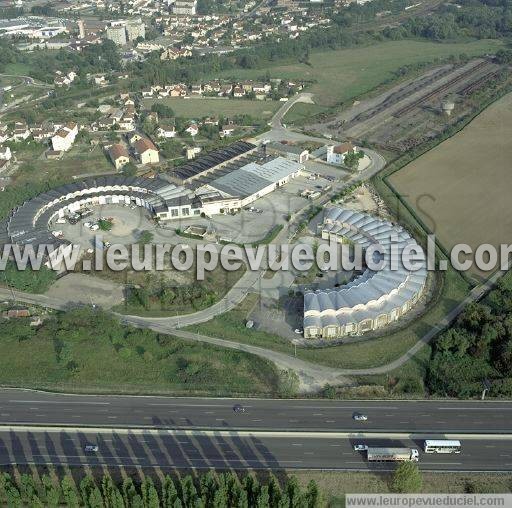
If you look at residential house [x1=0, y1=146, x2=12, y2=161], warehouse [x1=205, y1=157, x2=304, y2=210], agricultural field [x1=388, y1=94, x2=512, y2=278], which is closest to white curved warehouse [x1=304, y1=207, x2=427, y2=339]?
agricultural field [x1=388, y1=94, x2=512, y2=278]

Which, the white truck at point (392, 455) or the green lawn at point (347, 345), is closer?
the white truck at point (392, 455)

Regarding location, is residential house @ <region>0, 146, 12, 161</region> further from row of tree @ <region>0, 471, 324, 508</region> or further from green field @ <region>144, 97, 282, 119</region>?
row of tree @ <region>0, 471, 324, 508</region>

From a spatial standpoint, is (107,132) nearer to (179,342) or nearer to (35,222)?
(35,222)

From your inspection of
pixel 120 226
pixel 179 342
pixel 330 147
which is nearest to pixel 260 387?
pixel 179 342

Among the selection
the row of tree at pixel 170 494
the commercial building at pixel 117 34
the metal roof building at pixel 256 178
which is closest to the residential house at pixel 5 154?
the metal roof building at pixel 256 178

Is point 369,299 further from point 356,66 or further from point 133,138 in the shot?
point 356,66

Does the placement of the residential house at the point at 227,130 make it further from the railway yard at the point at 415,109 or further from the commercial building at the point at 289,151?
the railway yard at the point at 415,109
